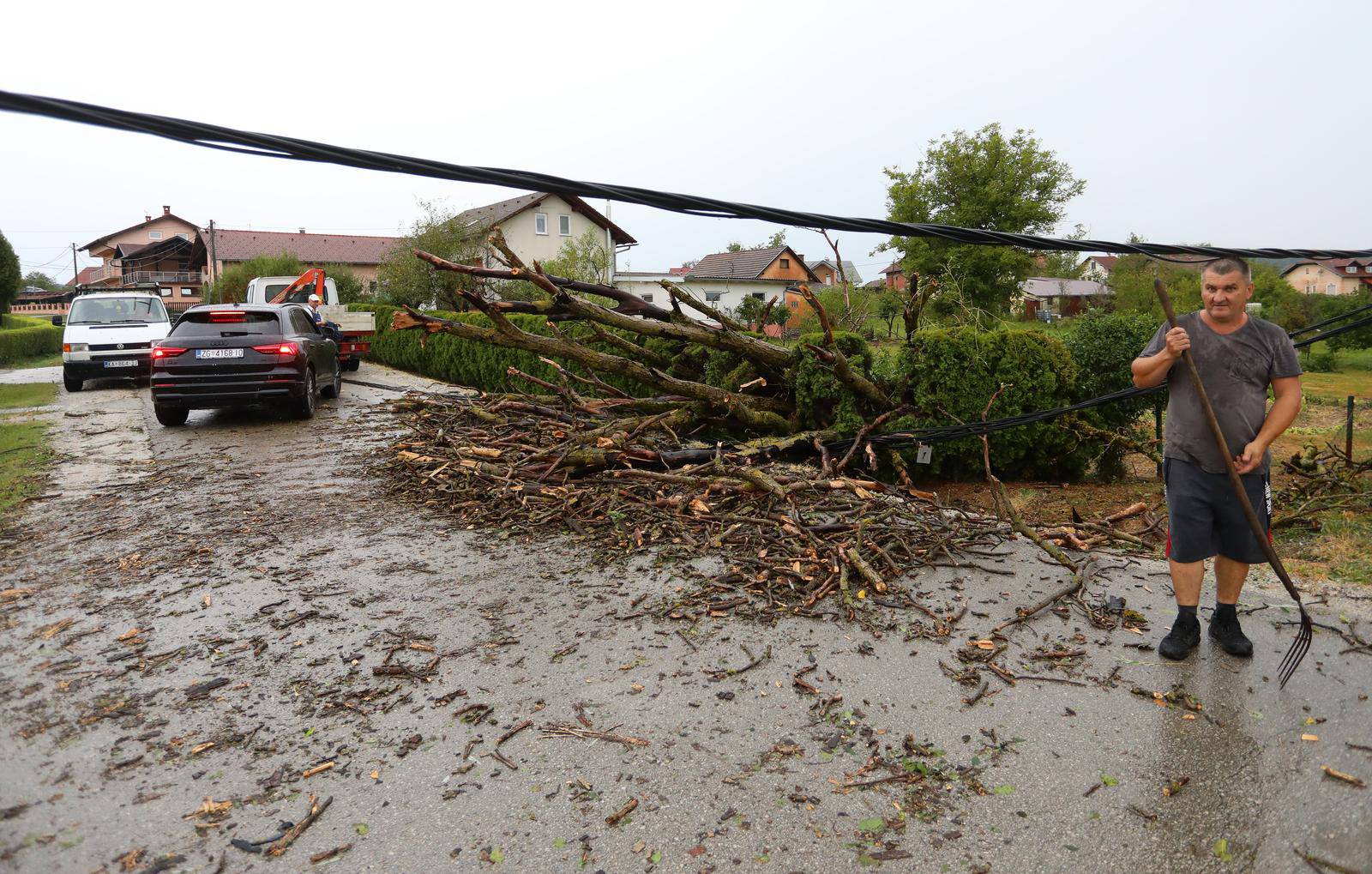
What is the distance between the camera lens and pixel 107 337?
17109mm

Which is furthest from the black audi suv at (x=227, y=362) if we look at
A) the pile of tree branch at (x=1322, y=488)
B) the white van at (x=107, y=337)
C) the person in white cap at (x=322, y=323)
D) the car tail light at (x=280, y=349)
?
the pile of tree branch at (x=1322, y=488)

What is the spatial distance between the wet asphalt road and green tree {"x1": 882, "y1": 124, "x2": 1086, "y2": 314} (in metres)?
42.5

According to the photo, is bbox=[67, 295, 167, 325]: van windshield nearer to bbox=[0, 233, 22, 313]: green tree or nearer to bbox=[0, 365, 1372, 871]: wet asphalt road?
bbox=[0, 365, 1372, 871]: wet asphalt road

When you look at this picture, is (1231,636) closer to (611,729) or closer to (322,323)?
(611,729)

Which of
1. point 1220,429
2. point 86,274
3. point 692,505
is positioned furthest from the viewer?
point 86,274

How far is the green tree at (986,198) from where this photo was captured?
44562 millimetres

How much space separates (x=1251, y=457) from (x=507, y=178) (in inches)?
139

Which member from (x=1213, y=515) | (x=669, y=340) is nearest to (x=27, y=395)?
(x=669, y=340)

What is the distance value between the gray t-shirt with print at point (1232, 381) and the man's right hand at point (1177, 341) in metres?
0.09

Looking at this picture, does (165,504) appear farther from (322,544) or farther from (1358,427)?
(1358,427)

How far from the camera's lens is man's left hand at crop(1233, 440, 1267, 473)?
147 inches

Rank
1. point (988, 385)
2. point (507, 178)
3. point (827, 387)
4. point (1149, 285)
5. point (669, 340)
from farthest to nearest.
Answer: point (1149, 285)
point (669, 340)
point (827, 387)
point (988, 385)
point (507, 178)

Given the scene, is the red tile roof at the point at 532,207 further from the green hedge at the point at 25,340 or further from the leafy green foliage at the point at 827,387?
the leafy green foliage at the point at 827,387

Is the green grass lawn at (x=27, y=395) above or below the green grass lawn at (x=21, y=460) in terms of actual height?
above
